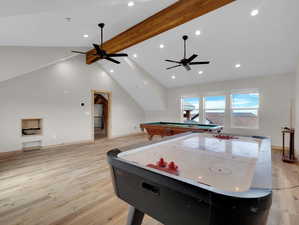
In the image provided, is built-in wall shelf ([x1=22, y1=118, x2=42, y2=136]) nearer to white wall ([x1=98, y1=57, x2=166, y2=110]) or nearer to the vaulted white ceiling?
the vaulted white ceiling

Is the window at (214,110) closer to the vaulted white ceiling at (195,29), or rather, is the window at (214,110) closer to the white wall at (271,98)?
the white wall at (271,98)

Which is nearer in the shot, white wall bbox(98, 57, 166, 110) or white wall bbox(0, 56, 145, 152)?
white wall bbox(0, 56, 145, 152)

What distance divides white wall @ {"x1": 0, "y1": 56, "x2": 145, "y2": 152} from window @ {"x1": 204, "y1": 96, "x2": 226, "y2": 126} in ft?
13.4

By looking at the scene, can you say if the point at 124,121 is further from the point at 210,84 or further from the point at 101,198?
the point at 101,198

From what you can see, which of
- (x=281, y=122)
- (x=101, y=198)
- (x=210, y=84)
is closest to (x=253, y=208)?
(x=101, y=198)

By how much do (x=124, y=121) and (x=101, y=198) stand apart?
5284 millimetres

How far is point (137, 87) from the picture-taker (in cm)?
686

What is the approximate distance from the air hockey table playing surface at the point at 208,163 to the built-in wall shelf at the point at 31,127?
4.86 m

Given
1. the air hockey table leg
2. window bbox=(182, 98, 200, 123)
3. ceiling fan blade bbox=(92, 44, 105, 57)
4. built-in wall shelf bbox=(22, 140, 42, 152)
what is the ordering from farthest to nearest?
window bbox=(182, 98, 200, 123)
built-in wall shelf bbox=(22, 140, 42, 152)
ceiling fan blade bbox=(92, 44, 105, 57)
the air hockey table leg

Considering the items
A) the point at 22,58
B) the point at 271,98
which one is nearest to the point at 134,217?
the point at 22,58

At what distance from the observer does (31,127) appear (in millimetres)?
4930

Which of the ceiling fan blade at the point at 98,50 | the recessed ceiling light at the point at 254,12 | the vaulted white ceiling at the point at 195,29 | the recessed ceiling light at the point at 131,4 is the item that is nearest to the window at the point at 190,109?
the vaulted white ceiling at the point at 195,29

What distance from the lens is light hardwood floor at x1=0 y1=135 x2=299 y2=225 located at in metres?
1.76

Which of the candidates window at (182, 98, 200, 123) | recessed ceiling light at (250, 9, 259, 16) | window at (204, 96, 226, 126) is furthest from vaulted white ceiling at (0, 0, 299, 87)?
window at (182, 98, 200, 123)
